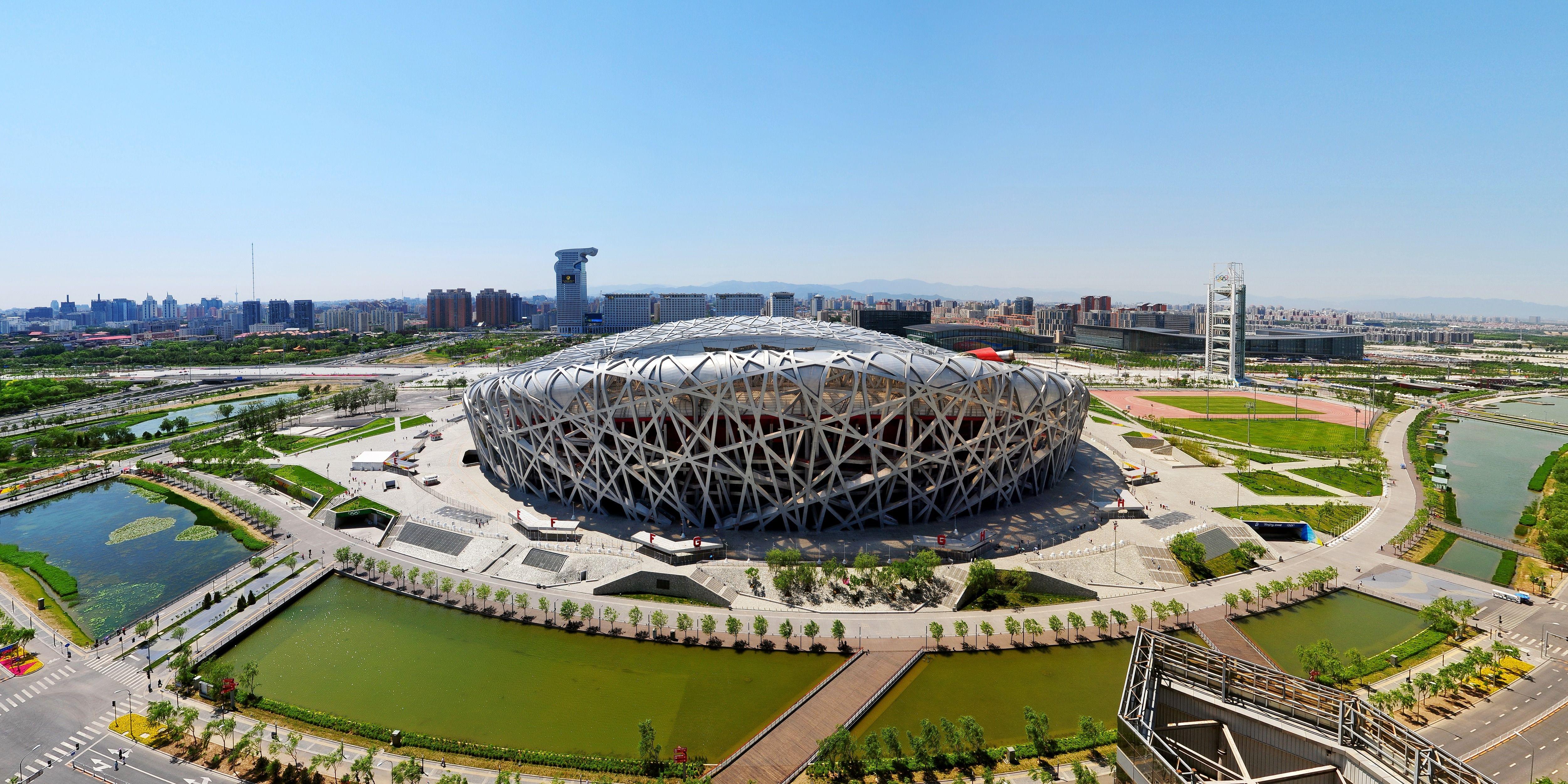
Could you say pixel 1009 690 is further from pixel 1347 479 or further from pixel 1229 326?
pixel 1229 326

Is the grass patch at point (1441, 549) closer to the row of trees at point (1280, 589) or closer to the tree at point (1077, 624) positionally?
the row of trees at point (1280, 589)

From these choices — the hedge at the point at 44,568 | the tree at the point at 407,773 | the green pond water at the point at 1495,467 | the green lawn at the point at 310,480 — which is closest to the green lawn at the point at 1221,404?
the green pond water at the point at 1495,467

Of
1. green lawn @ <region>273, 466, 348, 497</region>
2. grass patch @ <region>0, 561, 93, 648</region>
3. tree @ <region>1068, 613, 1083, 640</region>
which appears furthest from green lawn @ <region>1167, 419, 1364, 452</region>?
grass patch @ <region>0, 561, 93, 648</region>

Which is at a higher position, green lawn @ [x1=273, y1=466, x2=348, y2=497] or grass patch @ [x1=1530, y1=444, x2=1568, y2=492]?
green lawn @ [x1=273, y1=466, x2=348, y2=497]

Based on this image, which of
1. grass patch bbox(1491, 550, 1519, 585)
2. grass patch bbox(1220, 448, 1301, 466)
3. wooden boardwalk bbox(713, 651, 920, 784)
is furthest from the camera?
grass patch bbox(1220, 448, 1301, 466)

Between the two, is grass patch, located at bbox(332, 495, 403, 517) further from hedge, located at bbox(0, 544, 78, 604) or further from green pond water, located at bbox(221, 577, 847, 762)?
hedge, located at bbox(0, 544, 78, 604)

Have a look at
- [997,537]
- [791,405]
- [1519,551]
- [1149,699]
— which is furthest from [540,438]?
[1519,551]

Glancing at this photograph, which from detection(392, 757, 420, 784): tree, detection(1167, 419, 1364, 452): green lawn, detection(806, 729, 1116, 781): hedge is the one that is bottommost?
detection(806, 729, 1116, 781): hedge
